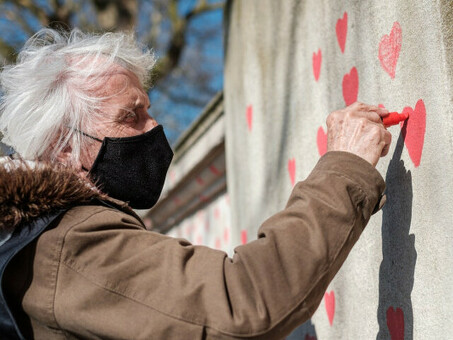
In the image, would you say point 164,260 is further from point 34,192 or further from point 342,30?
point 342,30

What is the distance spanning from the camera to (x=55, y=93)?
6.05 ft

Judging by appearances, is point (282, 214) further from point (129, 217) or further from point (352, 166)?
point (129, 217)

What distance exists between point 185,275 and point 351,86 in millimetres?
864

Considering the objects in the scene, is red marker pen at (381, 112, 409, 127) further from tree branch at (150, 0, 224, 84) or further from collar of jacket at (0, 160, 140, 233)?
tree branch at (150, 0, 224, 84)

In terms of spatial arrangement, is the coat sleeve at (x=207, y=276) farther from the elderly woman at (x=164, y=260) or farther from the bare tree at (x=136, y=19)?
the bare tree at (x=136, y=19)

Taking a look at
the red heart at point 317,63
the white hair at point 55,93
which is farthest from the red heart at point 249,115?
the white hair at point 55,93

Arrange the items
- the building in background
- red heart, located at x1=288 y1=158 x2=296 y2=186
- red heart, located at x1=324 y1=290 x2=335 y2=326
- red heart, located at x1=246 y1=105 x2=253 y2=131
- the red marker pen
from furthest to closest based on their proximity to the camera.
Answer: the building in background → red heart, located at x1=246 y1=105 x2=253 y2=131 → red heart, located at x1=288 y1=158 x2=296 y2=186 → red heart, located at x1=324 y1=290 x2=335 y2=326 → the red marker pen

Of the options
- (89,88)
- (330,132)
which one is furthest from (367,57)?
(89,88)

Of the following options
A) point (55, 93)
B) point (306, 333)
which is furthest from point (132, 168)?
point (306, 333)

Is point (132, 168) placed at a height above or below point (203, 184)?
above

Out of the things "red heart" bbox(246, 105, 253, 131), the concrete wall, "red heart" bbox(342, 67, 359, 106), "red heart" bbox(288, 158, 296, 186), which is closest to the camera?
the concrete wall

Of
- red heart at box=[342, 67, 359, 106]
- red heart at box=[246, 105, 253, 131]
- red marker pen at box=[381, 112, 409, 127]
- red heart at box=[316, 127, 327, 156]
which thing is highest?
red heart at box=[342, 67, 359, 106]

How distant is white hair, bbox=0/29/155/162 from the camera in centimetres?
181

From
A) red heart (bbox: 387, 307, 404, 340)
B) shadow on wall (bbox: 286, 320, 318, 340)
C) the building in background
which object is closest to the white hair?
red heart (bbox: 387, 307, 404, 340)
